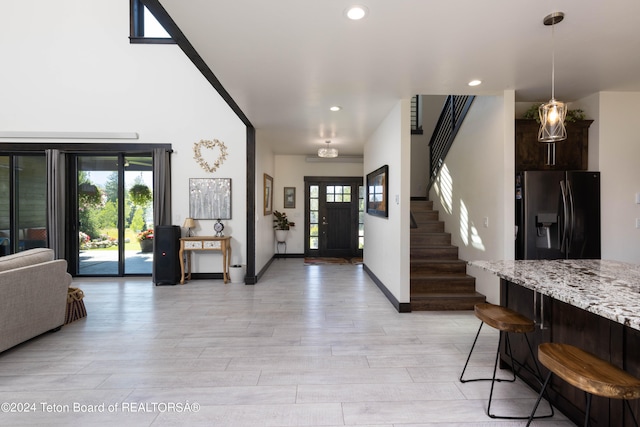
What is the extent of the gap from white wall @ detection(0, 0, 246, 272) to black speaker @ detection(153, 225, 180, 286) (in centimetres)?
39

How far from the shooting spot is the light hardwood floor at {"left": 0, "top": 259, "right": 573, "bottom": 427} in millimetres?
2139

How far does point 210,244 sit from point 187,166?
4.97ft

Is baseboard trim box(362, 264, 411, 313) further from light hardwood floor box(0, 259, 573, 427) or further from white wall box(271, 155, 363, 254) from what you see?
white wall box(271, 155, 363, 254)

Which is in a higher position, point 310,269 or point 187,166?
point 187,166

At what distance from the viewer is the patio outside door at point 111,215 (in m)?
6.20

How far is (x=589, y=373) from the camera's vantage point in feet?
4.75

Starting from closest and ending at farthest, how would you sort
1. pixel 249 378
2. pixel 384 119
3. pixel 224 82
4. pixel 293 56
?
pixel 249 378, pixel 293 56, pixel 224 82, pixel 384 119

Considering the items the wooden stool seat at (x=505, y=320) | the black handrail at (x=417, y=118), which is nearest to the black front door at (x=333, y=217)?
the black handrail at (x=417, y=118)

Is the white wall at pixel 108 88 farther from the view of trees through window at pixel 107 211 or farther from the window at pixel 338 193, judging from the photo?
the window at pixel 338 193

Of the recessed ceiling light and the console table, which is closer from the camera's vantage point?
the recessed ceiling light

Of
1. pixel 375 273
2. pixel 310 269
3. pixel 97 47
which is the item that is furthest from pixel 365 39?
pixel 97 47

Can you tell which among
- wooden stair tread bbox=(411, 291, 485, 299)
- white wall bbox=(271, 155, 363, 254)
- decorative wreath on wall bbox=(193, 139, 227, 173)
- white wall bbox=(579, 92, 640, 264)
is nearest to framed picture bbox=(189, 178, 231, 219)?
decorative wreath on wall bbox=(193, 139, 227, 173)

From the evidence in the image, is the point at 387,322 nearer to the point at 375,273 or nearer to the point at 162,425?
the point at 375,273

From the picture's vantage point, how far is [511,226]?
391cm
